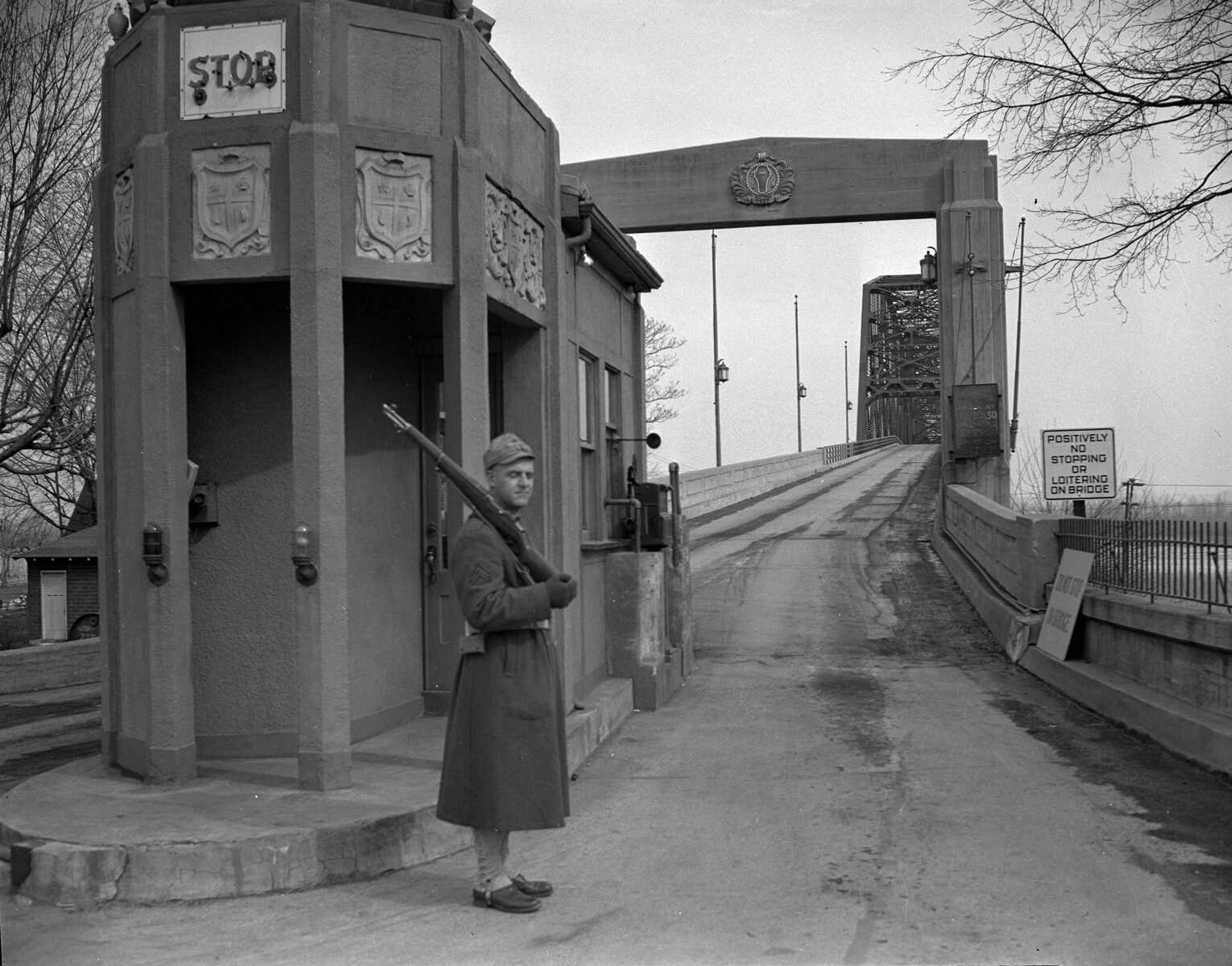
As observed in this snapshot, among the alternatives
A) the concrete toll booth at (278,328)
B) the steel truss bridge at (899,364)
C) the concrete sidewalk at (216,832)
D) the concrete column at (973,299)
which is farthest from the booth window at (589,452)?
the steel truss bridge at (899,364)

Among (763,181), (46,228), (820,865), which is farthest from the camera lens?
(763,181)

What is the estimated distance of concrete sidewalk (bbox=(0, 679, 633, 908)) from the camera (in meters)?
5.94

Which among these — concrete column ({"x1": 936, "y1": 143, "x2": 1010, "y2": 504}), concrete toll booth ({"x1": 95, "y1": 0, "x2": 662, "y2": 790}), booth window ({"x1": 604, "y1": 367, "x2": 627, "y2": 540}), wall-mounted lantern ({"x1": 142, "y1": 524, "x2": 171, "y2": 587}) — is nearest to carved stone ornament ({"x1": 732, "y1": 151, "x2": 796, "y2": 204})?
concrete column ({"x1": 936, "y1": 143, "x2": 1010, "y2": 504})

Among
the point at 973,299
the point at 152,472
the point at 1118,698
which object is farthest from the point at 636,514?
the point at 973,299

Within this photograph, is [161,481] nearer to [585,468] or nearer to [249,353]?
[249,353]

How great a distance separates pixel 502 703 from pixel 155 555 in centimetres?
284

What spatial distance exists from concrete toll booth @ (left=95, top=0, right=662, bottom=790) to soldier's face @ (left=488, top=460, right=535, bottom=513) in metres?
1.74

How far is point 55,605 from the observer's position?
89.5 ft

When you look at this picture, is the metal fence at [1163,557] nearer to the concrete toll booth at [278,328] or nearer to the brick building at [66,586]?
the concrete toll booth at [278,328]

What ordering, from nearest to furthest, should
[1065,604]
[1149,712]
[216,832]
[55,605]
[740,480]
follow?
[216,832]
[1149,712]
[1065,604]
[55,605]
[740,480]

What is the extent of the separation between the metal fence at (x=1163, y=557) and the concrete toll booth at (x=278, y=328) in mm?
5048

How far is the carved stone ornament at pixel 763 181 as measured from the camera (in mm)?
30562

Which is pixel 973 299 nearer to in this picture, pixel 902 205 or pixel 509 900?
pixel 902 205

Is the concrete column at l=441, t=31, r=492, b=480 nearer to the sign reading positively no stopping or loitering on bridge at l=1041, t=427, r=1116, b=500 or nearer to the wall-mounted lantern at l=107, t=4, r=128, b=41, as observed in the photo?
the wall-mounted lantern at l=107, t=4, r=128, b=41
